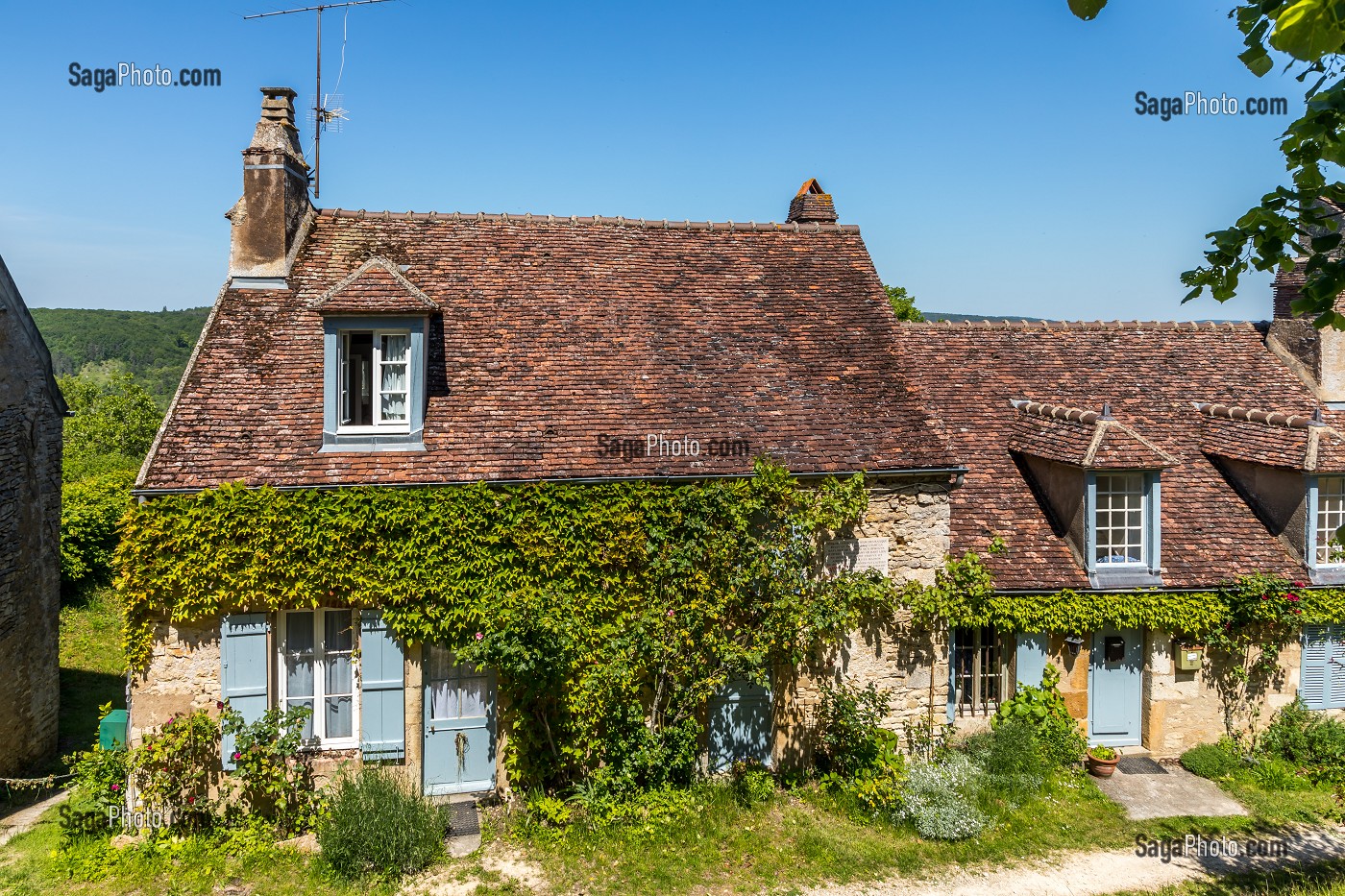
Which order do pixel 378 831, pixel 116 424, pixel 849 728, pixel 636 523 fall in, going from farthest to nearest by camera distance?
1. pixel 116 424
2. pixel 849 728
3. pixel 636 523
4. pixel 378 831

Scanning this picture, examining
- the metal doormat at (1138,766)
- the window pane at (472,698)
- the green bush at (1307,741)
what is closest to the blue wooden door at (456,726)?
the window pane at (472,698)

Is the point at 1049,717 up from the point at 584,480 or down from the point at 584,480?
down

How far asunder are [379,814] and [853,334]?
9.43 metres

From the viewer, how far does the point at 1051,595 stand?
38.4 ft

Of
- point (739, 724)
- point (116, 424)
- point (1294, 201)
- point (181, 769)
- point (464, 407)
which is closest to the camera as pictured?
point (1294, 201)

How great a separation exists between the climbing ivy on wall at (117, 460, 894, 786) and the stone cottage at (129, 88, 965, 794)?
319mm

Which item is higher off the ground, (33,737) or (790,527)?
(790,527)

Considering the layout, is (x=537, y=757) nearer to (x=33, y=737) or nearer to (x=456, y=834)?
(x=456, y=834)

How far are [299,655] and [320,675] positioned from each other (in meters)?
0.37

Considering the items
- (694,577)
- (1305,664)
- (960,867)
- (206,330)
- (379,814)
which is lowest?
(960,867)

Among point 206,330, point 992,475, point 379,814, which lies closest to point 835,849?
point 379,814

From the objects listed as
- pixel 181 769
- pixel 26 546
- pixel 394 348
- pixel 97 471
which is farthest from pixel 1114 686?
pixel 97 471

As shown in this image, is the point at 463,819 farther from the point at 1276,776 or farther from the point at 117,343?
the point at 117,343

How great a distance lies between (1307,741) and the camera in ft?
39.7
